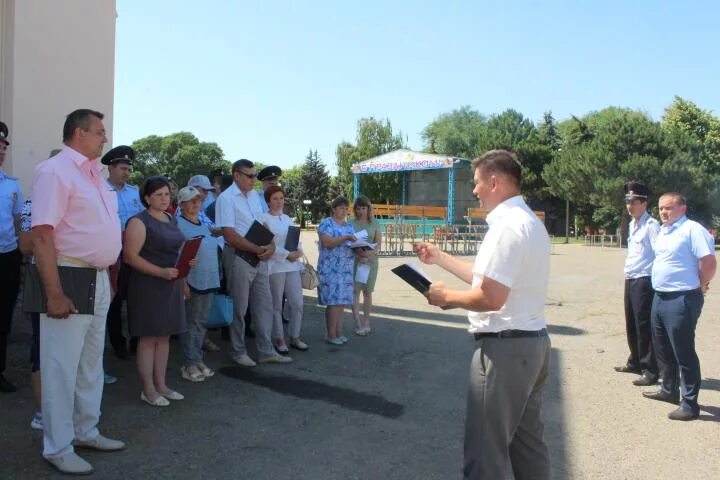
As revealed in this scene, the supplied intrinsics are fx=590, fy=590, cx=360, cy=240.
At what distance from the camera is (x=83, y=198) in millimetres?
3617

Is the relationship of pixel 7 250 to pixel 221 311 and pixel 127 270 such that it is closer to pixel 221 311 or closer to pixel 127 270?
pixel 127 270

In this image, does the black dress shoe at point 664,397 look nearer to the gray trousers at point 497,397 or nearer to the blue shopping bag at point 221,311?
the gray trousers at point 497,397

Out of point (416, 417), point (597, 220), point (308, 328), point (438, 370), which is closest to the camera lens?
point (416, 417)

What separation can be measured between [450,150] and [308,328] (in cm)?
6804

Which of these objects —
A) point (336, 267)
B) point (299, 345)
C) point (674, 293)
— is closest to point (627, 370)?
point (674, 293)

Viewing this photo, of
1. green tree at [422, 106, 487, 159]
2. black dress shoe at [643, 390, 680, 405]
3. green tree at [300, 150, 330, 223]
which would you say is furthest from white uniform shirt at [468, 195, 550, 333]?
green tree at [422, 106, 487, 159]

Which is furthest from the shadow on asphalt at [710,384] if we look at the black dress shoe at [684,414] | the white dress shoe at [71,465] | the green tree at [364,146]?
the green tree at [364,146]

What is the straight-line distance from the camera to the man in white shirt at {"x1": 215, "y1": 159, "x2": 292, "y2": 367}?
5953mm

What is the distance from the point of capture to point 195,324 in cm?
566

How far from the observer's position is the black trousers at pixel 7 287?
504cm

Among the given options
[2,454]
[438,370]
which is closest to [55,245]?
[2,454]

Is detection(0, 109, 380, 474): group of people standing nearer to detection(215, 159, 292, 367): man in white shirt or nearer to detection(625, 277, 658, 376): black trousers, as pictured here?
detection(215, 159, 292, 367): man in white shirt

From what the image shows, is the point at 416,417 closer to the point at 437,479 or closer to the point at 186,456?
the point at 437,479

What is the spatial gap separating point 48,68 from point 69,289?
551cm
